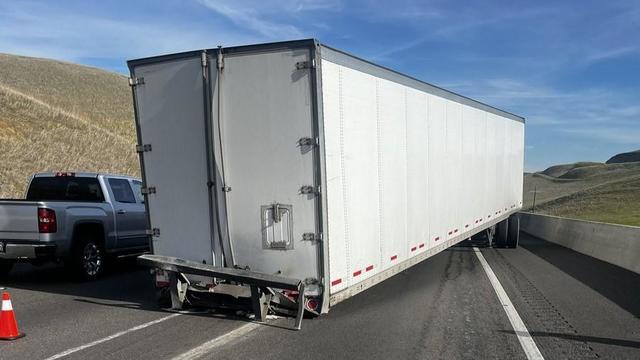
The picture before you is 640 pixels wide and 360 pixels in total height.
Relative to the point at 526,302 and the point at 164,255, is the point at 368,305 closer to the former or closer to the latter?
the point at 526,302

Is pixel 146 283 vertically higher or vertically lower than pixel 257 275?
lower

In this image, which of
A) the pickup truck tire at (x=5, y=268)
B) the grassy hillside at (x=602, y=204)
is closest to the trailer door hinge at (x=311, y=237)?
the pickup truck tire at (x=5, y=268)

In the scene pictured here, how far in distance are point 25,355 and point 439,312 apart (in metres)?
5.01

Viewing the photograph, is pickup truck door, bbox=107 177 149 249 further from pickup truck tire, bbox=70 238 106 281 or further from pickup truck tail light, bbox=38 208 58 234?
pickup truck tail light, bbox=38 208 58 234

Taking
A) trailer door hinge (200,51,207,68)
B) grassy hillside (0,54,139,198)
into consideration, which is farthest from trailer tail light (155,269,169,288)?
grassy hillside (0,54,139,198)

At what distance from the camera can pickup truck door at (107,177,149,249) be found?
37.0ft

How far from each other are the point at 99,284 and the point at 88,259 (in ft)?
2.01

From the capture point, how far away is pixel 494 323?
7184 millimetres

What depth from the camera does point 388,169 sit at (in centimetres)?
809

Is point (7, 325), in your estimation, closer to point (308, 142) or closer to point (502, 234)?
point (308, 142)

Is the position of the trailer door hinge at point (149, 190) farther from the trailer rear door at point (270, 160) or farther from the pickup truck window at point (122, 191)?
the pickup truck window at point (122, 191)

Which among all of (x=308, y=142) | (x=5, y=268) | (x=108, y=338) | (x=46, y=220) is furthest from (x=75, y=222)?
(x=308, y=142)

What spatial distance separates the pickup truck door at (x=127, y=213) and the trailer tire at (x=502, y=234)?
1022 cm

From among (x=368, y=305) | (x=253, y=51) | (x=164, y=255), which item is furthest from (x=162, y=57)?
(x=368, y=305)
